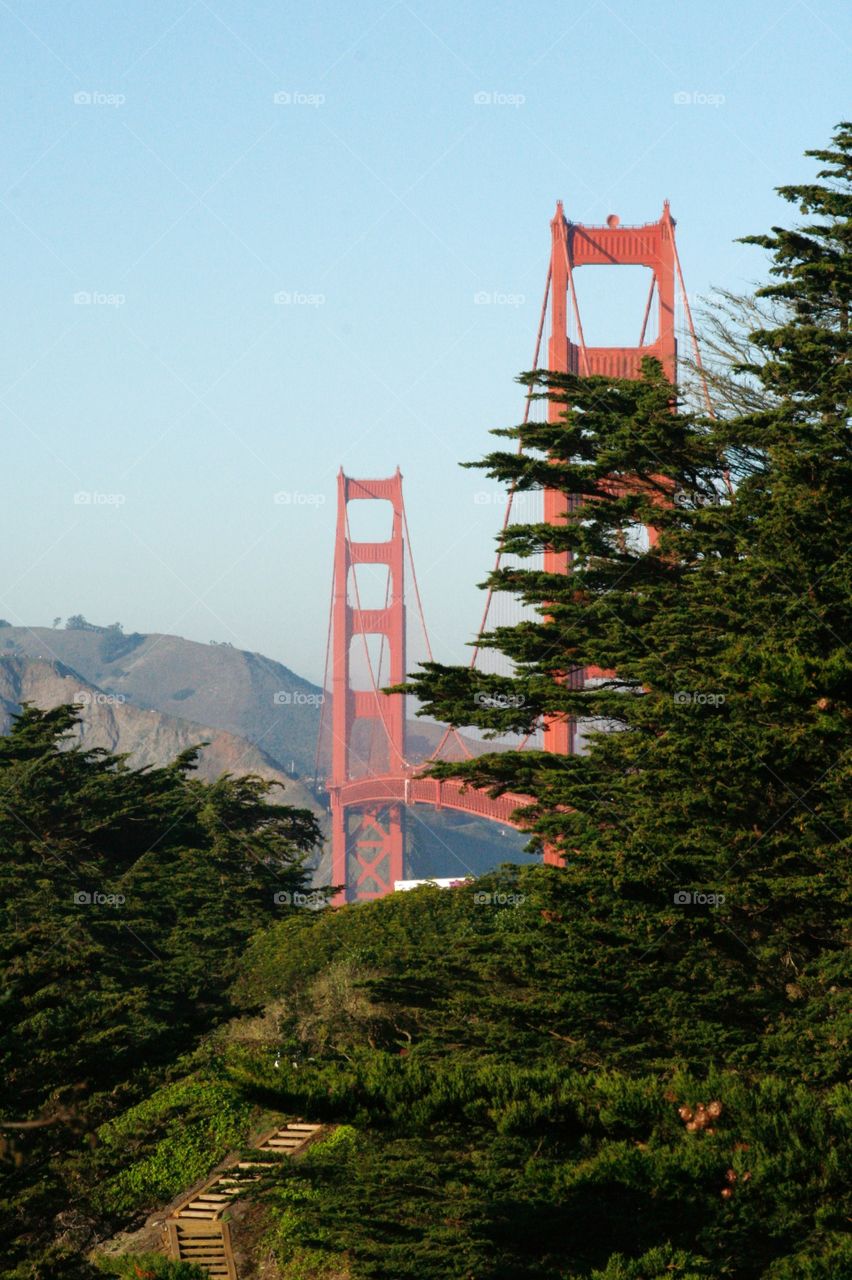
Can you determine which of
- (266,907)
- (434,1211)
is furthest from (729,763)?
(266,907)

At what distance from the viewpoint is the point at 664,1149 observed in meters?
11.8

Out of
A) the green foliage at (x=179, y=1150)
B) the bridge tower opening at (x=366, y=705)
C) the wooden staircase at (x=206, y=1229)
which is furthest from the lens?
the bridge tower opening at (x=366, y=705)

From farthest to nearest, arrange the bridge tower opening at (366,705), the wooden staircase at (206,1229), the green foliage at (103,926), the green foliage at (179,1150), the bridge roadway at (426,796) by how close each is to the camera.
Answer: the bridge tower opening at (366,705) < the bridge roadway at (426,796) < the green foliage at (179,1150) < the wooden staircase at (206,1229) < the green foliage at (103,926)

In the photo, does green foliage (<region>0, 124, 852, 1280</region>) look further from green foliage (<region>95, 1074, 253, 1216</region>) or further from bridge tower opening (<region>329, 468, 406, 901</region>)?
bridge tower opening (<region>329, 468, 406, 901</region>)

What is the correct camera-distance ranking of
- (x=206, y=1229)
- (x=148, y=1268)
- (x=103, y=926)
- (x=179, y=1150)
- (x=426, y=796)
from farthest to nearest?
(x=426, y=796) < (x=103, y=926) < (x=179, y=1150) < (x=206, y=1229) < (x=148, y=1268)

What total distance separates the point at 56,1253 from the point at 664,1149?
14.4 ft

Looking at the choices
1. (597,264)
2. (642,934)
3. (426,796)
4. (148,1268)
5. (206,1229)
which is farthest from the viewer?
(426,796)

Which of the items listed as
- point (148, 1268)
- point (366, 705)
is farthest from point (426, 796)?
point (148, 1268)

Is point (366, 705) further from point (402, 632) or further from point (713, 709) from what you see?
point (713, 709)

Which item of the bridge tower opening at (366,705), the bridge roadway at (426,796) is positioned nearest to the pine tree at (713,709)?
the bridge roadway at (426,796)

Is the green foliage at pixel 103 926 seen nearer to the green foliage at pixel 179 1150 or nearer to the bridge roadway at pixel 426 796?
the green foliage at pixel 179 1150

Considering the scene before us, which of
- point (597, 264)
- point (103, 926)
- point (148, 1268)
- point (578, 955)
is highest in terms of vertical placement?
point (597, 264)

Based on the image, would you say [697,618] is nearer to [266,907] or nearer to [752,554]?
[752,554]

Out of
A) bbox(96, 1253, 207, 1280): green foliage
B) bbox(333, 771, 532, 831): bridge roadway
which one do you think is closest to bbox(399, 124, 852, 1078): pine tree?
bbox(96, 1253, 207, 1280): green foliage
